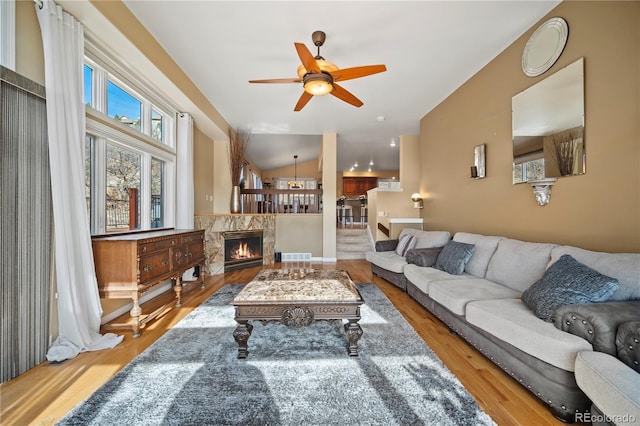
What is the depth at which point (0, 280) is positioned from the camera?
1.71m

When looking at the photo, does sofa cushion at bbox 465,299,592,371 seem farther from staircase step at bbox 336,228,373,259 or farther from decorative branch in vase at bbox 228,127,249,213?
decorative branch in vase at bbox 228,127,249,213

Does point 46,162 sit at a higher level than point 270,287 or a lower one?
higher

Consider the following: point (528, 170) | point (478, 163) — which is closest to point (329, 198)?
point (478, 163)

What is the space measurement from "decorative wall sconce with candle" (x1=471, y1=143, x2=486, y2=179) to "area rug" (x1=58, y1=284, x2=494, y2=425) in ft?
8.18

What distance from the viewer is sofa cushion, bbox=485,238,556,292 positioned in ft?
7.41

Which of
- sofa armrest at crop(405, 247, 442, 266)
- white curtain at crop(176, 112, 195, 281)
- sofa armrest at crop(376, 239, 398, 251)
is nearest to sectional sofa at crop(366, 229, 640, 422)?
sofa armrest at crop(405, 247, 442, 266)

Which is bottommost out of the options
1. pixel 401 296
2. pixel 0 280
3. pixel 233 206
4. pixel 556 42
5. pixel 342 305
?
pixel 401 296

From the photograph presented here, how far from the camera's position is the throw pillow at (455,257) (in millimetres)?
2982

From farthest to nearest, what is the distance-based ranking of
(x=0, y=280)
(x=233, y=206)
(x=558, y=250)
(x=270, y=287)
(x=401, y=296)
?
(x=233, y=206), (x=401, y=296), (x=270, y=287), (x=558, y=250), (x=0, y=280)

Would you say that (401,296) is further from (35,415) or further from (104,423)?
(35,415)

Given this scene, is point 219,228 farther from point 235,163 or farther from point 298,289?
point 298,289

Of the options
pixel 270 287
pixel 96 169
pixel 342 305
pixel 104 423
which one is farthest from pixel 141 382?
pixel 96 169

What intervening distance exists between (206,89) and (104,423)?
Answer: 13.8 feet

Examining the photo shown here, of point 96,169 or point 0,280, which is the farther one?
point 96,169
